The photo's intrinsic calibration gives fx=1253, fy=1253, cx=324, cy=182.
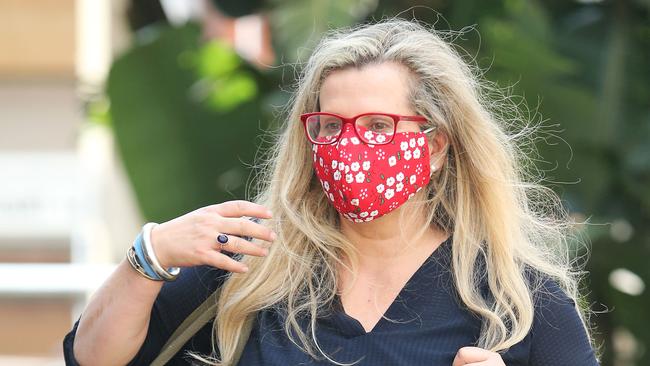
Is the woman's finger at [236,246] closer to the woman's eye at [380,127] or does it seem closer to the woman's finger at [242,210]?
the woman's finger at [242,210]

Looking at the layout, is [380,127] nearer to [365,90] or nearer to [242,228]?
[365,90]

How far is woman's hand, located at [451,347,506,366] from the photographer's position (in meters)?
2.54

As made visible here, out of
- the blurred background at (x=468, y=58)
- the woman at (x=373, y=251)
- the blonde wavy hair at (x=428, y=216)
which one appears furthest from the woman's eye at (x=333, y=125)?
the blurred background at (x=468, y=58)

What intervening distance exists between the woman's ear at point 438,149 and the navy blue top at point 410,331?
0.18 meters

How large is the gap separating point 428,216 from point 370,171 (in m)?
0.20

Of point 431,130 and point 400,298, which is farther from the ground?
point 431,130

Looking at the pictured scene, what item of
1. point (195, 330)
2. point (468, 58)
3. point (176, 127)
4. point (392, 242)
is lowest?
point (176, 127)

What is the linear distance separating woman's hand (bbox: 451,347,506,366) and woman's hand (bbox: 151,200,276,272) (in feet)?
1.50

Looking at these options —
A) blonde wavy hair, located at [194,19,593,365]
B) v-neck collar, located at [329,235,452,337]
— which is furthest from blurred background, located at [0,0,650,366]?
v-neck collar, located at [329,235,452,337]

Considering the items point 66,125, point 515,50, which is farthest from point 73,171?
point 515,50

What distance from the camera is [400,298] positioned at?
2.75m

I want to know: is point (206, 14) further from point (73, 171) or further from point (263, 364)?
point (263, 364)

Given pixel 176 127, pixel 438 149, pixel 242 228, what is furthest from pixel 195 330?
pixel 176 127

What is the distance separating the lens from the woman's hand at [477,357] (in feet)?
8.34
